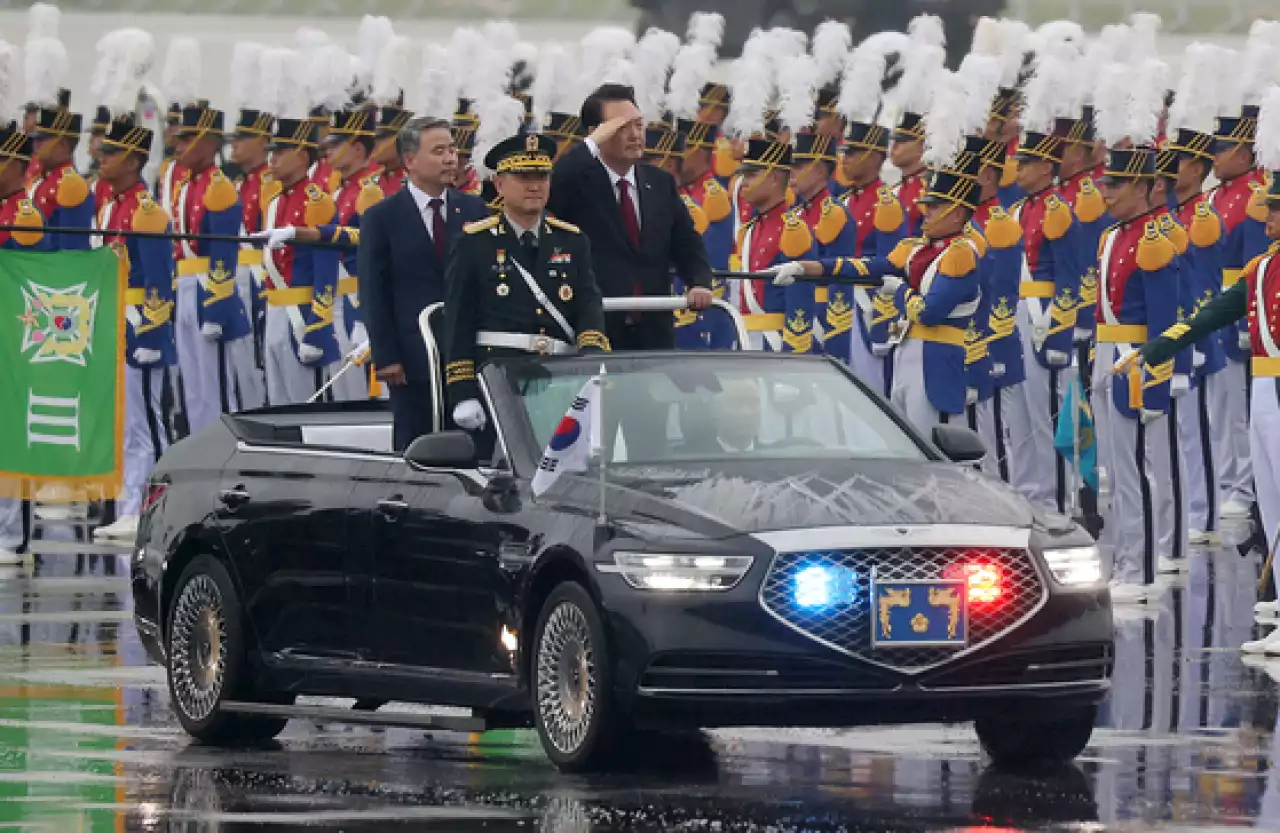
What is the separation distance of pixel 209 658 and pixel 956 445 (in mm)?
A: 2653

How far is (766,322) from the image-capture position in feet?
69.9

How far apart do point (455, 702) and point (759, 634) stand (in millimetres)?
1349

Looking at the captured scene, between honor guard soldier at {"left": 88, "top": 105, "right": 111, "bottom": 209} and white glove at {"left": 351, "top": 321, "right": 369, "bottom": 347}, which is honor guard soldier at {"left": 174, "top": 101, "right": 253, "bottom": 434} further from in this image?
white glove at {"left": 351, "top": 321, "right": 369, "bottom": 347}

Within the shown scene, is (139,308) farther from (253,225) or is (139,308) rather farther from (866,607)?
(866,607)

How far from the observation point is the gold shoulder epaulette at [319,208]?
72.2ft

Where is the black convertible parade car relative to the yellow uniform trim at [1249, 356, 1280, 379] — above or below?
below

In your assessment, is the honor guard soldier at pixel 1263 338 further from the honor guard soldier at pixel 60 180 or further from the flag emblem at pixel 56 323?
the honor guard soldier at pixel 60 180

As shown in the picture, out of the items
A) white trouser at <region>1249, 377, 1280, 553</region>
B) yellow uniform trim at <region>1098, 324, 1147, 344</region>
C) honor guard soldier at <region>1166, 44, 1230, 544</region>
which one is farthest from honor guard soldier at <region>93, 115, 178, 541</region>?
white trouser at <region>1249, 377, 1280, 553</region>

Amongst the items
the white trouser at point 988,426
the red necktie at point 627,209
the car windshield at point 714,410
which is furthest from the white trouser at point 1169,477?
the car windshield at point 714,410

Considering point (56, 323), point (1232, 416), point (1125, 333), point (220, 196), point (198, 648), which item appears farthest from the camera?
point (220, 196)

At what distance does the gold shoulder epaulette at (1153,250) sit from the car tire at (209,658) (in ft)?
20.5

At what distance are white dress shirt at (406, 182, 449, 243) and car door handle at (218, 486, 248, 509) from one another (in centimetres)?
234

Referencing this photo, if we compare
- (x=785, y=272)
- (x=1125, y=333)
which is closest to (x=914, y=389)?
(x=1125, y=333)

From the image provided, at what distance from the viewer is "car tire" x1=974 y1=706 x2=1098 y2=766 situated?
1145 cm
